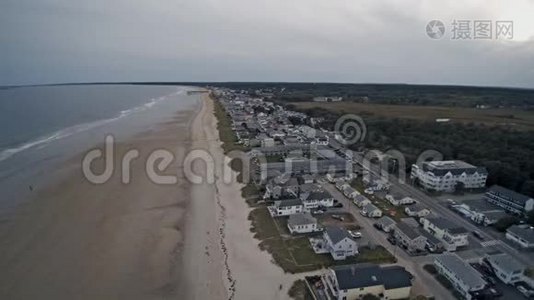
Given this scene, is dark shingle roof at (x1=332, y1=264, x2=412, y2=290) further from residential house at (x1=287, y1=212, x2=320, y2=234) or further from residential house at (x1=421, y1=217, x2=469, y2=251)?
residential house at (x1=421, y1=217, x2=469, y2=251)

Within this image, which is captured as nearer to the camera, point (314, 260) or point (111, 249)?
point (314, 260)

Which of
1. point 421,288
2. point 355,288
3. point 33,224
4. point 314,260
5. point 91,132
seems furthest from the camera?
point 91,132

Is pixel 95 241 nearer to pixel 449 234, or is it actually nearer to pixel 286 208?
pixel 286 208

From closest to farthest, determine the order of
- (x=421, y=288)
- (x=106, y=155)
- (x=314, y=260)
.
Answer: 1. (x=421, y=288)
2. (x=314, y=260)
3. (x=106, y=155)

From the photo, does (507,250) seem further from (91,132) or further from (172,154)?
(91,132)

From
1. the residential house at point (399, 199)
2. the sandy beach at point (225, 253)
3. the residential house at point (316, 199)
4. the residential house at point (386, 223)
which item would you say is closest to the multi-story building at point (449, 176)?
the residential house at point (399, 199)

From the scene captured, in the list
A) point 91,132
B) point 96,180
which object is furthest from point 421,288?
point 91,132

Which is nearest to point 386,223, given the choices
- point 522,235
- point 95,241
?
point 522,235
